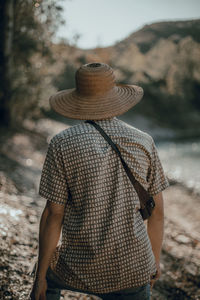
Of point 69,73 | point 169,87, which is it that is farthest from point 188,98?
point 69,73

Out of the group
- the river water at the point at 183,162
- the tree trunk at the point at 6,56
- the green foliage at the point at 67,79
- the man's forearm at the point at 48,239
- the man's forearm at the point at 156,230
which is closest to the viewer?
the man's forearm at the point at 48,239

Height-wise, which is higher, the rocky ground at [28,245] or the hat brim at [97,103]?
the hat brim at [97,103]

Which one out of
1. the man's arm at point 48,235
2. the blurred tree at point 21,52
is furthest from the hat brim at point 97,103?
the blurred tree at point 21,52

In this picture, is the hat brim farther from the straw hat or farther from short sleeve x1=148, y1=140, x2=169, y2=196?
short sleeve x1=148, y1=140, x2=169, y2=196

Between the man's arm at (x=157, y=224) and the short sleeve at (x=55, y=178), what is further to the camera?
the man's arm at (x=157, y=224)

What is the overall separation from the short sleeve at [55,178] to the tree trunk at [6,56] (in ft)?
31.9

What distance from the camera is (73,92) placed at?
1727mm

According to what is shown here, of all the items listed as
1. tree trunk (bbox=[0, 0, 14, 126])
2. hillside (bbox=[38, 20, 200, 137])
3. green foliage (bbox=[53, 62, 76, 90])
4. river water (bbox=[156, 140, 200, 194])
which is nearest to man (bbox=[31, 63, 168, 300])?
tree trunk (bbox=[0, 0, 14, 126])

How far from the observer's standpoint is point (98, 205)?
147 centimetres

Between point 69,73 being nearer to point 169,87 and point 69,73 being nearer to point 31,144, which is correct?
point 169,87

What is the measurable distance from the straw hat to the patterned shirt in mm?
87

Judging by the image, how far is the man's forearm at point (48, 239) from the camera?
1563 mm

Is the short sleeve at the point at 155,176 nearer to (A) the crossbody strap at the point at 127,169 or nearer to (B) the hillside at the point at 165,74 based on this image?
(A) the crossbody strap at the point at 127,169

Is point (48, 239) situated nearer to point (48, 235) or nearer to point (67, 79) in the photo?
point (48, 235)
